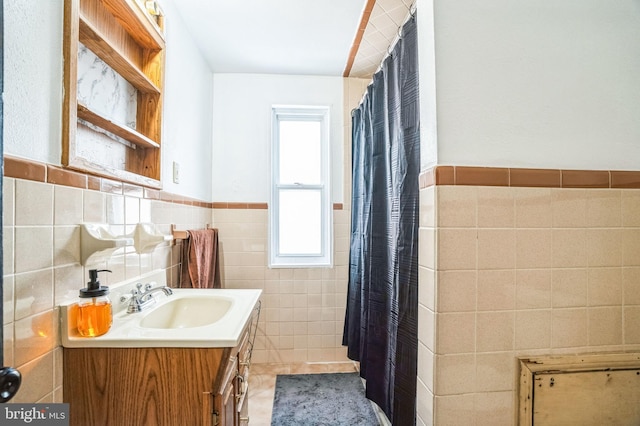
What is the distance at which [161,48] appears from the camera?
1408 millimetres

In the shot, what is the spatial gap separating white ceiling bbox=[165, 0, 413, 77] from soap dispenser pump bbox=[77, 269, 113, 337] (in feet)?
5.10

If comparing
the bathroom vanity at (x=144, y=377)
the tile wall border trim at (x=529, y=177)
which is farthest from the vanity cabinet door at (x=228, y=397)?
the tile wall border trim at (x=529, y=177)

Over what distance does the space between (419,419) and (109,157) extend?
1490mm

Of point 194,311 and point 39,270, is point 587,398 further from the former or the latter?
point 39,270

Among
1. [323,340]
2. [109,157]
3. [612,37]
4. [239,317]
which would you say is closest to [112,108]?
[109,157]

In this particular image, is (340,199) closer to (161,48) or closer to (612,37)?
(161,48)

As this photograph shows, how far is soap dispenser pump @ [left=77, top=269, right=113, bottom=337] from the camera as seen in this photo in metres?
0.84

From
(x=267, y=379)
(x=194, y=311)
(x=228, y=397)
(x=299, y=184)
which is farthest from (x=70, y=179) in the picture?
(x=267, y=379)

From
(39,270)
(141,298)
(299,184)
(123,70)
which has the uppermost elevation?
(123,70)

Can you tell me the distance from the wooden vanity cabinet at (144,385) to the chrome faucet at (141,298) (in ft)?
0.81

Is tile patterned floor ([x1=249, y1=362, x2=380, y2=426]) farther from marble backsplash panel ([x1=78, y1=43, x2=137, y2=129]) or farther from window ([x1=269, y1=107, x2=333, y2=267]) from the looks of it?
marble backsplash panel ([x1=78, y1=43, x2=137, y2=129])

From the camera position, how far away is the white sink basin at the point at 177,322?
837 mm

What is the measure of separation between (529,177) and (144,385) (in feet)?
4.30

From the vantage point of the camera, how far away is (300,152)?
97.4 inches
